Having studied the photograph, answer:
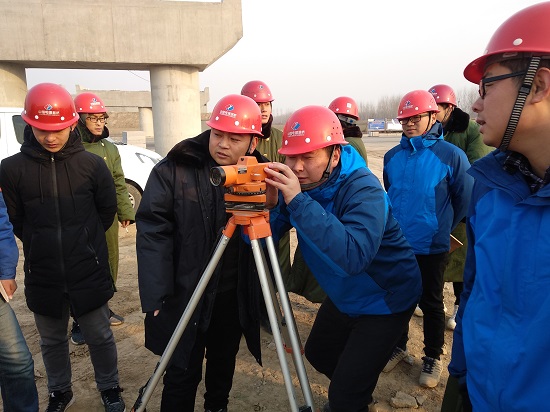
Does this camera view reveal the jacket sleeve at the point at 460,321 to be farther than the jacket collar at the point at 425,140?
No

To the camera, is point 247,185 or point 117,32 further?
point 117,32

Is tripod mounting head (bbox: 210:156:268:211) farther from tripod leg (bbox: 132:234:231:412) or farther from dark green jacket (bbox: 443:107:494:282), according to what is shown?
dark green jacket (bbox: 443:107:494:282)

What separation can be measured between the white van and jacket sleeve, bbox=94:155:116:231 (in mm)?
4052

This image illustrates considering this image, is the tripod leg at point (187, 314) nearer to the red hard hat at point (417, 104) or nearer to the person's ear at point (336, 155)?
the person's ear at point (336, 155)

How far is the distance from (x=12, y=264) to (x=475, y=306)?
8.70 feet

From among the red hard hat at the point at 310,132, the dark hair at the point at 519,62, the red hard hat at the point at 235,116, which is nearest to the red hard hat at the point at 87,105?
the red hard hat at the point at 235,116

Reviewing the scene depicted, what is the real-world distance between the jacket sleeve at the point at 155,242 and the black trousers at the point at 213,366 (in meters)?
0.41

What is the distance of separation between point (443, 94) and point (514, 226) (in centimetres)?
348

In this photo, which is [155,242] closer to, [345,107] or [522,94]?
[522,94]

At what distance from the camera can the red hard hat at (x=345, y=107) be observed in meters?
4.86

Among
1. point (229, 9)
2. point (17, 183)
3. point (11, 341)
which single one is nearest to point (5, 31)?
point (229, 9)

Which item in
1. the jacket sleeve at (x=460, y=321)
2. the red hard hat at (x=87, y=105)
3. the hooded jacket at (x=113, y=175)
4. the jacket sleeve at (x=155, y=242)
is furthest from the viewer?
the hooded jacket at (x=113, y=175)

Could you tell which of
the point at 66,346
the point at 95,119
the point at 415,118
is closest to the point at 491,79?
the point at 415,118

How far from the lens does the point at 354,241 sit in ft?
6.29
